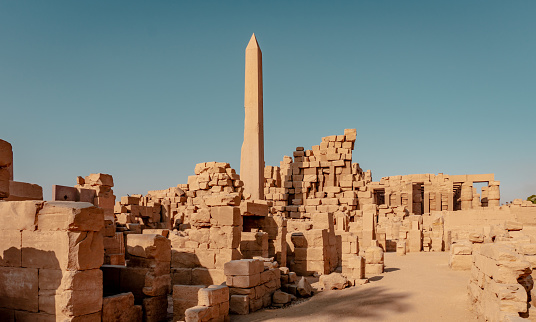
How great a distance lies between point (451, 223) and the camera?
23.1m

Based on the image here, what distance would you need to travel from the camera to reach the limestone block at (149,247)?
7715mm

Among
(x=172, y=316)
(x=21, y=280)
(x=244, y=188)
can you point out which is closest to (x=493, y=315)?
(x=172, y=316)

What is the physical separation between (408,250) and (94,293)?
49.9 ft

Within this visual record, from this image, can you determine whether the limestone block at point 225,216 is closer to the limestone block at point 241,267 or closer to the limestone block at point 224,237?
the limestone block at point 224,237

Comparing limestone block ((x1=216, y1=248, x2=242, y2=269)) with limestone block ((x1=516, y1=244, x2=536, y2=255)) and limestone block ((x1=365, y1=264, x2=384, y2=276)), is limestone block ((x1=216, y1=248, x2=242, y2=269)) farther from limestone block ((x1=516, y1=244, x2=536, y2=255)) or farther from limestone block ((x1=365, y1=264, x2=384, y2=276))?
limestone block ((x1=516, y1=244, x2=536, y2=255))

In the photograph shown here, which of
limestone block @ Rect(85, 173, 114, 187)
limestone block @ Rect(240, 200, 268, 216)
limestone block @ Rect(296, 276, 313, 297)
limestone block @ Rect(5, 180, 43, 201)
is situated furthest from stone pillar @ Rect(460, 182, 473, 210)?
limestone block @ Rect(5, 180, 43, 201)

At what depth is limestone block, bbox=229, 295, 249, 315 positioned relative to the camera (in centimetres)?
799

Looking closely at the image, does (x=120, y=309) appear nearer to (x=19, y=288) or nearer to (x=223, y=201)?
(x=19, y=288)

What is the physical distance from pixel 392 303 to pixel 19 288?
6255 millimetres

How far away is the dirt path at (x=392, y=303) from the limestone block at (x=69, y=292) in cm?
262

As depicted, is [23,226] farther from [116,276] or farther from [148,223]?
[148,223]

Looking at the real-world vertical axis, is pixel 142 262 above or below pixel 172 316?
above

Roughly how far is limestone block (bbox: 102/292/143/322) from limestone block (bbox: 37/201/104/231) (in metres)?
1.22

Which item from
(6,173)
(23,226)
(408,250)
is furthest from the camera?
(408,250)
